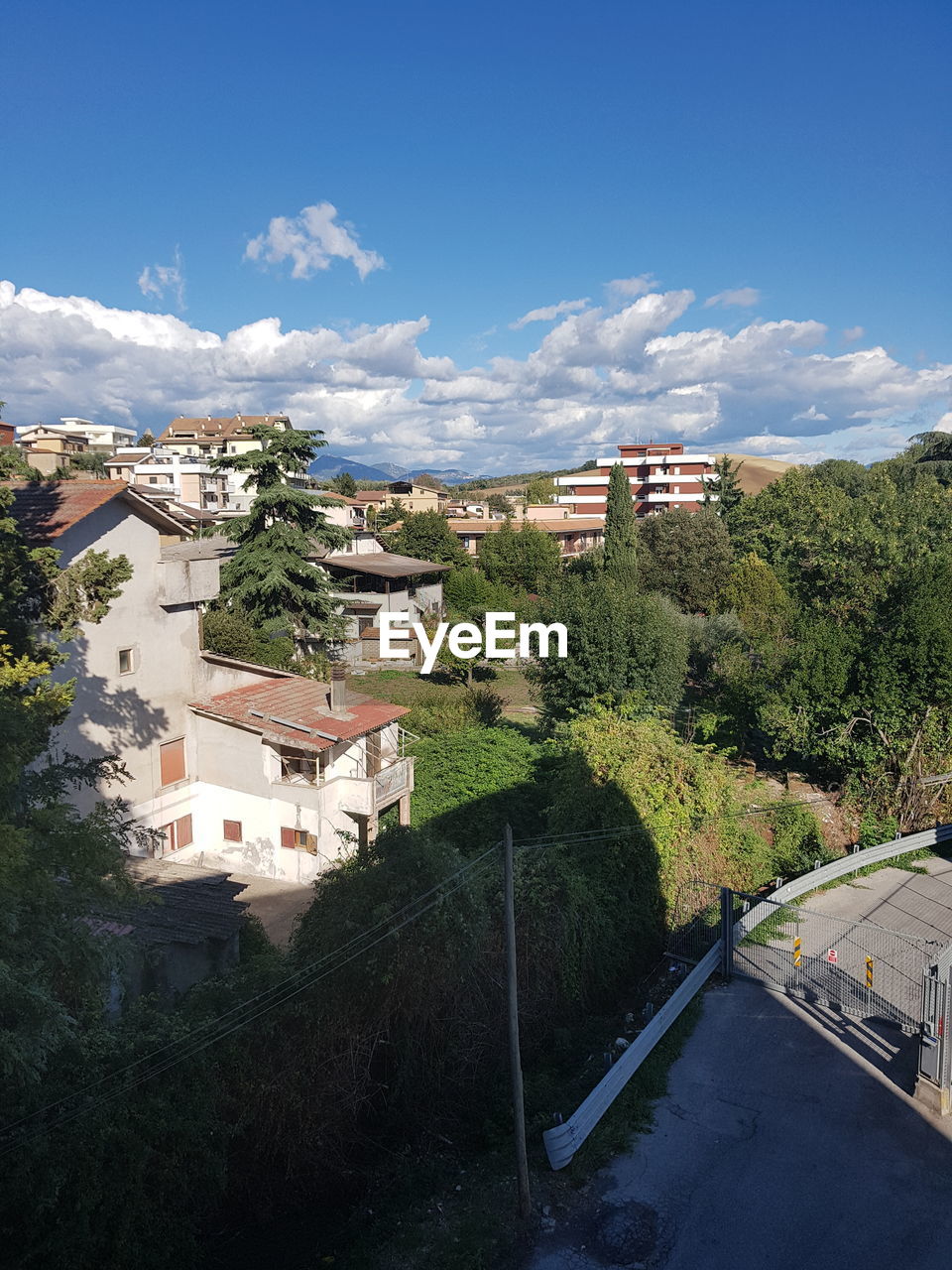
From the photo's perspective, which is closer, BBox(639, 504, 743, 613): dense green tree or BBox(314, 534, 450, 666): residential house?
BBox(314, 534, 450, 666): residential house

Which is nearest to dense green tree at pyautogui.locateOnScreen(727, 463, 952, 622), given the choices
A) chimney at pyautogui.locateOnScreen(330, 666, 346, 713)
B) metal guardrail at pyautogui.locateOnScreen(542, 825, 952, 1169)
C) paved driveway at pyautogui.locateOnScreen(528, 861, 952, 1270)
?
metal guardrail at pyautogui.locateOnScreen(542, 825, 952, 1169)

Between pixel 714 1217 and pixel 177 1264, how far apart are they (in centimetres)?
489

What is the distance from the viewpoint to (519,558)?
55.1 m

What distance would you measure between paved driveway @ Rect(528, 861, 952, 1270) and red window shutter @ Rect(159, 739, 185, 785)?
41.4ft

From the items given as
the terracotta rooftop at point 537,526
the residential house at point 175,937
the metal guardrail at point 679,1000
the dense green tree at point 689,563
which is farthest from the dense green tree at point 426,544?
the residential house at point 175,937

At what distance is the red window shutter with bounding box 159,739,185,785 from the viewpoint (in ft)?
62.3

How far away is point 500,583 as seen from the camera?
53969 mm

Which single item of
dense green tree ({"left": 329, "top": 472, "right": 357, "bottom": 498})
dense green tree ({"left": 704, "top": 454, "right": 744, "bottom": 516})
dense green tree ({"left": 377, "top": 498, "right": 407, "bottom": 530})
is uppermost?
dense green tree ({"left": 329, "top": 472, "right": 357, "bottom": 498})

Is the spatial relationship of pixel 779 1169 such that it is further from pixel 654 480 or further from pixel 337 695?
pixel 654 480

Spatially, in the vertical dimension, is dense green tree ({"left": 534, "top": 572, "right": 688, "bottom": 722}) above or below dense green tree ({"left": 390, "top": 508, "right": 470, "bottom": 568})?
below

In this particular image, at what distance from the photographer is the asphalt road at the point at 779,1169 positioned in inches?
303

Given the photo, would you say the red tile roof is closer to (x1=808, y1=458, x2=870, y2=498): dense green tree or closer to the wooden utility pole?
the wooden utility pole

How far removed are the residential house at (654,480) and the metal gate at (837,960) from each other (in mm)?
78698

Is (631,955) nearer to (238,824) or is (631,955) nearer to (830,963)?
(830,963)
